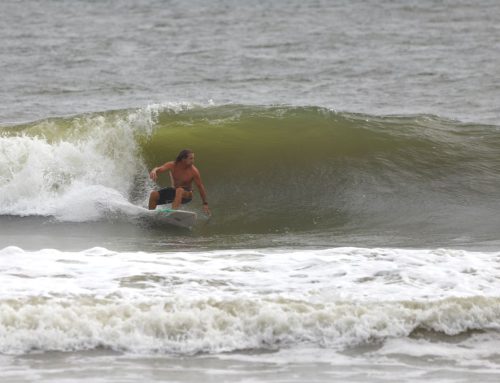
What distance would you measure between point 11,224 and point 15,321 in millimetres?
5286

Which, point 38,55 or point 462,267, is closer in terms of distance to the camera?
point 462,267

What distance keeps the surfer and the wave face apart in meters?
0.42

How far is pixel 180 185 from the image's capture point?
12.8 m

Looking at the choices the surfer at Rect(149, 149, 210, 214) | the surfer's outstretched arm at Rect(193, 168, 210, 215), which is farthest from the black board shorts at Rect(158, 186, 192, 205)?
Result: the surfer's outstretched arm at Rect(193, 168, 210, 215)

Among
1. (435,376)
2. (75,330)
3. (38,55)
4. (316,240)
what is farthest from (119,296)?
(38,55)

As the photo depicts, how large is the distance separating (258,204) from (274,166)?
1.32m

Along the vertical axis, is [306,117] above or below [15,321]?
above

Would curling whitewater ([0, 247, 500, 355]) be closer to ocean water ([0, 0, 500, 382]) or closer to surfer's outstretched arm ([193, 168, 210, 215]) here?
ocean water ([0, 0, 500, 382])

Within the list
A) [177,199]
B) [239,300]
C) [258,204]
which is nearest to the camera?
[239,300]

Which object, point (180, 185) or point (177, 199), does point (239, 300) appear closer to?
point (177, 199)

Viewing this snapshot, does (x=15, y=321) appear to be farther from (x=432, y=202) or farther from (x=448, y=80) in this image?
(x=448, y=80)

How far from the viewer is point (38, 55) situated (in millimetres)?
27344

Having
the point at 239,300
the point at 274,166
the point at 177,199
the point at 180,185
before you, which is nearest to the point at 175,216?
the point at 177,199

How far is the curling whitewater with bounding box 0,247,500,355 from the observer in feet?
24.4
